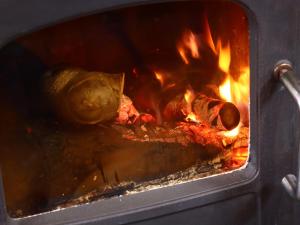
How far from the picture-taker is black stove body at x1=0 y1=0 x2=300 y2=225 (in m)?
1.00

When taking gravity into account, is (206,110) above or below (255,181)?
above

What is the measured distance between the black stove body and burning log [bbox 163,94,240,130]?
0.08m

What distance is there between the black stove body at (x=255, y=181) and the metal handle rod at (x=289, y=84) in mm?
13

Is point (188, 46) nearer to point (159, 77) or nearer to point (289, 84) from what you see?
point (159, 77)

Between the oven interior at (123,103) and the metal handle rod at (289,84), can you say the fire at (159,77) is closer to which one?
the oven interior at (123,103)

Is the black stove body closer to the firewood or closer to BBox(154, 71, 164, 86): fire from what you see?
the firewood

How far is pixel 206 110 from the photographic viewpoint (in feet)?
3.78

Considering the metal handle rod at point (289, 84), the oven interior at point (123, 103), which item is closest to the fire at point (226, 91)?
the oven interior at point (123, 103)

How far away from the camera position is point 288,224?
1.19m

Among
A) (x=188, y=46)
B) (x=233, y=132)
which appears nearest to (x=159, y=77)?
(x=188, y=46)

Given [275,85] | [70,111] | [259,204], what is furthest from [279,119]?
[70,111]

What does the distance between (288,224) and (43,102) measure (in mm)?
602

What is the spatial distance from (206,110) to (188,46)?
148 millimetres

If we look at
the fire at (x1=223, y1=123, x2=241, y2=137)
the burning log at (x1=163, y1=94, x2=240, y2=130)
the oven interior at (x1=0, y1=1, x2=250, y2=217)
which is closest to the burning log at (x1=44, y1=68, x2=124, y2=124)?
the oven interior at (x1=0, y1=1, x2=250, y2=217)
